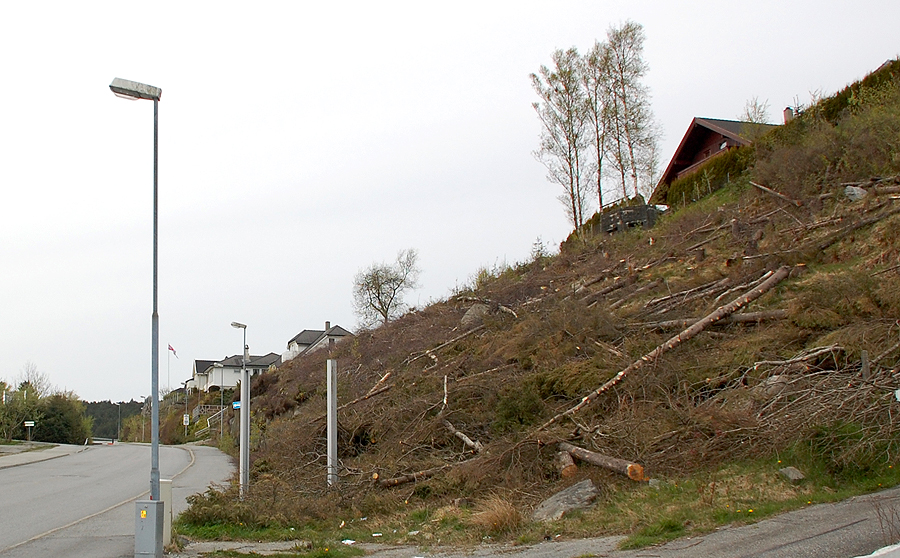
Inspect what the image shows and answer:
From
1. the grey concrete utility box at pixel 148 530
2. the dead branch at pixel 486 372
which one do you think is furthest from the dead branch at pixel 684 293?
the grey concrete utility box at pixel 148 530

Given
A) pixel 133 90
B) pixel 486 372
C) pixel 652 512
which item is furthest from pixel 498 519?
pixel 133 90

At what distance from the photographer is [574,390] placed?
1555 centimetres

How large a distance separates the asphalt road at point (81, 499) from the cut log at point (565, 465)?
23.1 ft

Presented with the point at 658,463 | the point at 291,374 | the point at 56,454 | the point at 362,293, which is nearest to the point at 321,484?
the point at 658,463

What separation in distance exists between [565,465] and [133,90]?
360 inches

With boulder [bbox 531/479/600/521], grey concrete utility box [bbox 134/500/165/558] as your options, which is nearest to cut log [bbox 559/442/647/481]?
boulder [bbox 531/479/600/521]

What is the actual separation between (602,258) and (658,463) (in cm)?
1656

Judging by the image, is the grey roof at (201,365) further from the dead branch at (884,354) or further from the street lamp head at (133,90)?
the dead branch at (884,354)

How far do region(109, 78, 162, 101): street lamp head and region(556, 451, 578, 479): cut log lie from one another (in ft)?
29.1

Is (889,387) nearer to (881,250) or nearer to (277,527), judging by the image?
(881,250)

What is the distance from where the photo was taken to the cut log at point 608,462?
11727mm

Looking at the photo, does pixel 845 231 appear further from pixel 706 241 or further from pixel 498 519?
pixel 498 519

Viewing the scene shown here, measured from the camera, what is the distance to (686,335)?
15828mm

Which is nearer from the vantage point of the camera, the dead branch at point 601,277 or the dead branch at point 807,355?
the dead branch at point 807,355
